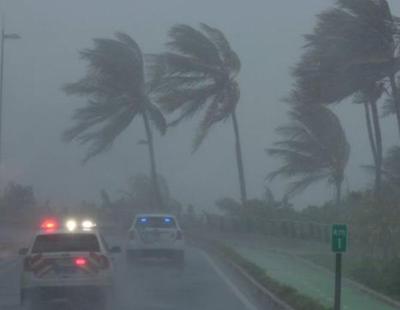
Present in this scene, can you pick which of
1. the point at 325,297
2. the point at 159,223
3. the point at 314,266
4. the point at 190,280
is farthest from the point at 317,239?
the point at 325,297

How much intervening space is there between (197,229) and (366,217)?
26.9m

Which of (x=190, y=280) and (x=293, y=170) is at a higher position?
(x=293, y=170)

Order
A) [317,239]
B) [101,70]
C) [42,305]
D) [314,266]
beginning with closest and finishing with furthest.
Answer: [42,305] → [314,266] → [317,239] → [101,70]

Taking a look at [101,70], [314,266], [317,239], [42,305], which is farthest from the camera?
[101,70]

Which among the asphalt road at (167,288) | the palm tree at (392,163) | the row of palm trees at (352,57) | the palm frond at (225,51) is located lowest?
the asphalt road at (167,288)

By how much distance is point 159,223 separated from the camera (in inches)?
1378

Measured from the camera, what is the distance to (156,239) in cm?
3444

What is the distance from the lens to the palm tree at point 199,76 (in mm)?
53750

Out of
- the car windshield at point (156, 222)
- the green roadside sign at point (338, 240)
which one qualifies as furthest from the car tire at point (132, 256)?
the green roadside sign at point (338, 240)

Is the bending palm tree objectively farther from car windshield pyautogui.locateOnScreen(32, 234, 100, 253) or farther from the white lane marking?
car windshield pyautogui.locateOnScreen(32, 234, 100, 253)

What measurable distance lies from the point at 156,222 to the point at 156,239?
74 centimetres

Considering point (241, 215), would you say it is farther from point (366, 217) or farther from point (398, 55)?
point (366, 217)

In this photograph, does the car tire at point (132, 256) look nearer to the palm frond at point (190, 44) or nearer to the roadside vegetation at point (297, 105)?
the roadside vegetation at point (297, 105)

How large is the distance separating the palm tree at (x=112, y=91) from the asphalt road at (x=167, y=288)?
25264 millimetres
